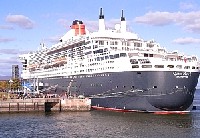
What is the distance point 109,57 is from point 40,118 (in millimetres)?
16939

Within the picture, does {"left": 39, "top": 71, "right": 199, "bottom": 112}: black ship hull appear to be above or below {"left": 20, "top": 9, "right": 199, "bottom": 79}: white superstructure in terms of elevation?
below

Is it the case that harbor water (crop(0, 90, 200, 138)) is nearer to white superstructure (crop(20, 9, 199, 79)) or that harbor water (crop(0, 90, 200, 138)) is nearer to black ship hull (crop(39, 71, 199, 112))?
black ship hull (crop(39, 71, 199, 112))

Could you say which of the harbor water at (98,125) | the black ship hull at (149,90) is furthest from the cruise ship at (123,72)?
the harbor water at (98,125)

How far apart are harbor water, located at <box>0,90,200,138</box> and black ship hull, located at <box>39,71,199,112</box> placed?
6.28ft

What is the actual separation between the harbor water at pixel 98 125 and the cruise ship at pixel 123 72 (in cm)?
267

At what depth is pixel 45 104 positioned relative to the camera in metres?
68.5

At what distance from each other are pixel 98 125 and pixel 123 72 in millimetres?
14655

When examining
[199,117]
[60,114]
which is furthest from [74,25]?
[199,117]

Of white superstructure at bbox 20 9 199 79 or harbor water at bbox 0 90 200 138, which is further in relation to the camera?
white superstructure at bbox 20 9 199 79

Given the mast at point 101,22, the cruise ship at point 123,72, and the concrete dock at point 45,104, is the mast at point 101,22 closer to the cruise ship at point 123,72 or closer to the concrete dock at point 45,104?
the cruise ship at point 123,72

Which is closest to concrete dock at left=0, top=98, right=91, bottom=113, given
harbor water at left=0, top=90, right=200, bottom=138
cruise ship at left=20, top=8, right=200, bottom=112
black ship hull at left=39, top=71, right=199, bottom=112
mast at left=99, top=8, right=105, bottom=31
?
harbor water at left=0, top=90, right=200, bottom=138

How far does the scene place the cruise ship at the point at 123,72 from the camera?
199ft

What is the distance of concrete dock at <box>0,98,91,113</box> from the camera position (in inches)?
2574

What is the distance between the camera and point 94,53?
7194cm
